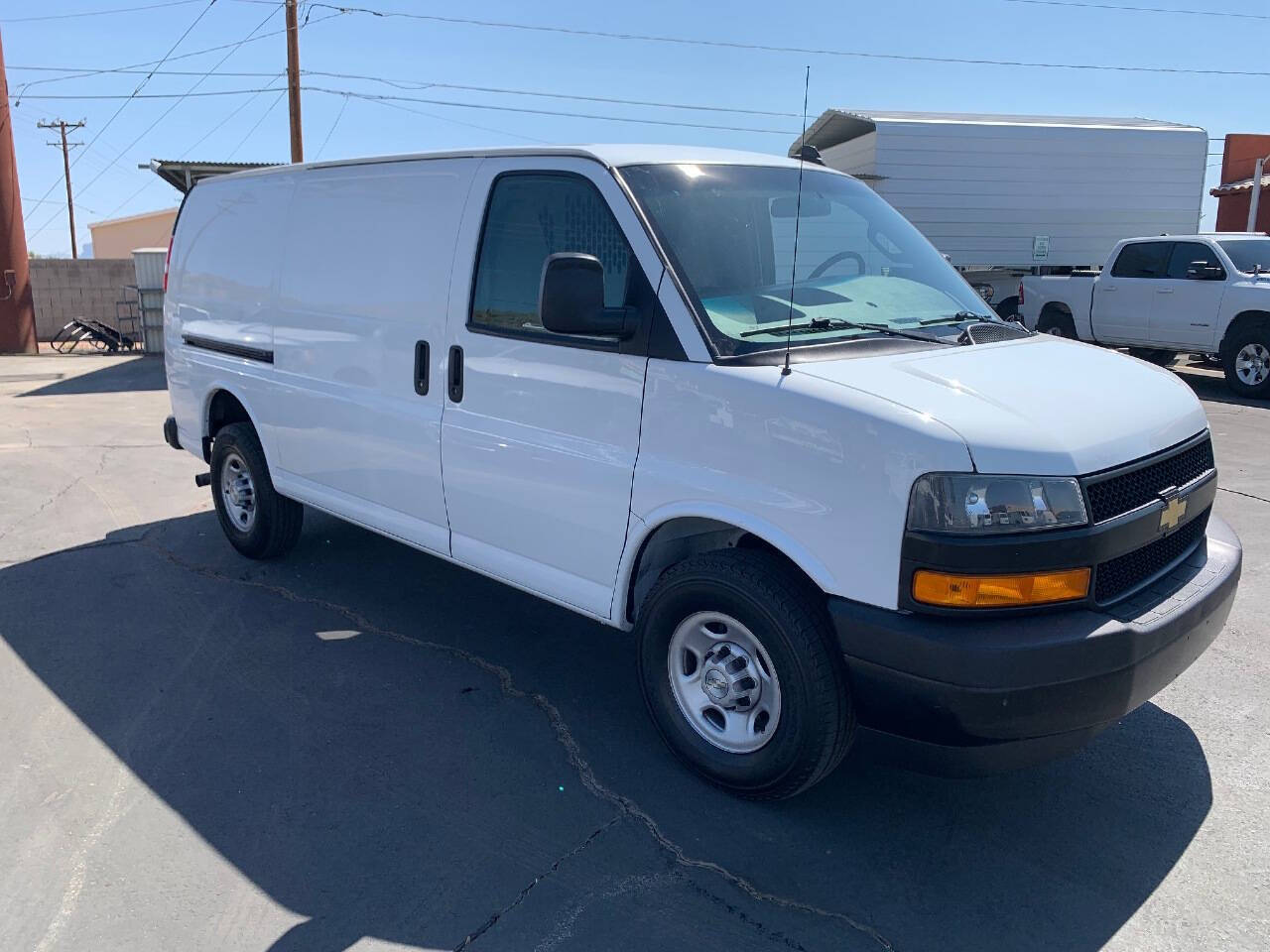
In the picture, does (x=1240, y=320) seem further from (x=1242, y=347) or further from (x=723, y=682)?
(x=723, y=682)

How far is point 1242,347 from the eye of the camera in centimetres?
1291

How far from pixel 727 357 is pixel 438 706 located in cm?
201

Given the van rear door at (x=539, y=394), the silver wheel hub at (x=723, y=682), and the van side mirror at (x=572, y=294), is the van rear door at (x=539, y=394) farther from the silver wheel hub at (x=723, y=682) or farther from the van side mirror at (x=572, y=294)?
the silver wheel hub at (x=723, y=682)

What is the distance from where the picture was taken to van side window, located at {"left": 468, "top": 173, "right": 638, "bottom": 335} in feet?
12.3

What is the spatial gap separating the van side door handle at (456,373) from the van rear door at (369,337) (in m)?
0.10

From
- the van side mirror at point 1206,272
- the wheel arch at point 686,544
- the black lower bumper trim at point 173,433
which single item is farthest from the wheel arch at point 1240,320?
the black lower bumper trim at point 173,433

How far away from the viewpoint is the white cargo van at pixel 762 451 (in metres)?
2.92

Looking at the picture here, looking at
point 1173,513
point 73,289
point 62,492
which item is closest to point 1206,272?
point 1173,513

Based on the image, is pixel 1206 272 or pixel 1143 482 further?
pixel 1206 272

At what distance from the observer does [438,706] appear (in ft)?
14.2

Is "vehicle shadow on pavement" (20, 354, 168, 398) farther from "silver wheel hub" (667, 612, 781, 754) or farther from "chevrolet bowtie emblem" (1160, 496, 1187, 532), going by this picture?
"chevrolet bowtie emblem" (1160, 496, 1187, 532)

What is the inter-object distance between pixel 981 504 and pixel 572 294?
1473 millimetres

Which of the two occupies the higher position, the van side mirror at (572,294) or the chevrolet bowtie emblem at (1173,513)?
the van side mirror at (572,294)

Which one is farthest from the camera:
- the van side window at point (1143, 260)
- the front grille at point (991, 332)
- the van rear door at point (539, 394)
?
the van side window at point (1143, 260)
